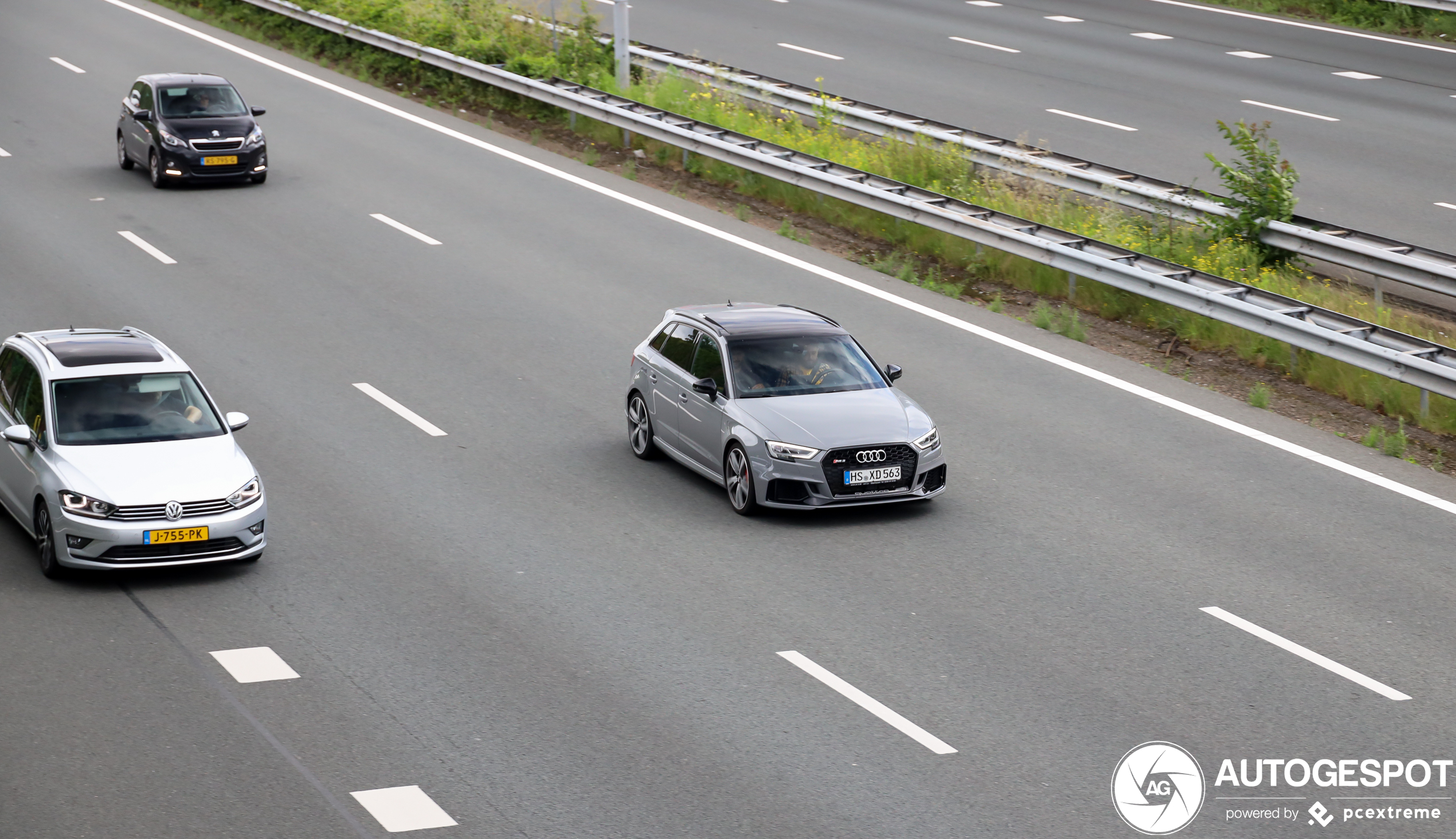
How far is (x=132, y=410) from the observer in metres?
13.0

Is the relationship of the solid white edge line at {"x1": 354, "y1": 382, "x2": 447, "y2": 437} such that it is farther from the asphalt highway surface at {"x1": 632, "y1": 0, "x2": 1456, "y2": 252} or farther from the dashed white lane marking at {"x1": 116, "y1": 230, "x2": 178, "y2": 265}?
the asphalt highway surface at {"x1": 632, "y1": 0, "x2": 1456, "y2": 252}

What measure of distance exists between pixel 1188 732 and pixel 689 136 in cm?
1759

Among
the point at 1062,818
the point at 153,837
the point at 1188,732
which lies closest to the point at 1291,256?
the point at 1188,732

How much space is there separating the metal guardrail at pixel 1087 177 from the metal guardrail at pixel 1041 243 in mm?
1449

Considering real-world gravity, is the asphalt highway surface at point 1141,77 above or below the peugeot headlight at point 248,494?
above

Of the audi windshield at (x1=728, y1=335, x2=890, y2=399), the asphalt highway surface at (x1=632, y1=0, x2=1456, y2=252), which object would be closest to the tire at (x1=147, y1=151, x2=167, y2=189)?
the asphalt highway surface at (x1=632, y1=0, x2=1456, y2=252)

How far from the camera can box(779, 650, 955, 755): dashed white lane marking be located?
975 centimetres

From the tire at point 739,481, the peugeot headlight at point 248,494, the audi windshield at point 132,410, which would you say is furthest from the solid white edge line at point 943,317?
the audi windshield at point 132,410

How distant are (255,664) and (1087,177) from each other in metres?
14.7

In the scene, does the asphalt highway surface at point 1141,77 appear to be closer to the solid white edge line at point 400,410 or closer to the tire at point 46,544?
the solid white edge line at point 400,410

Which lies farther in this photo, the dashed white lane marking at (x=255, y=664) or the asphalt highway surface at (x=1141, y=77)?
the asphalt highway surface at (x=1141, y=77)

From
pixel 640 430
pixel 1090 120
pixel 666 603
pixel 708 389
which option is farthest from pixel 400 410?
pixel 1090 120

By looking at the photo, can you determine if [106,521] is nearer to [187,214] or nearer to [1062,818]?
[1062,818]

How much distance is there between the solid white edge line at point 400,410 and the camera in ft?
52.5
